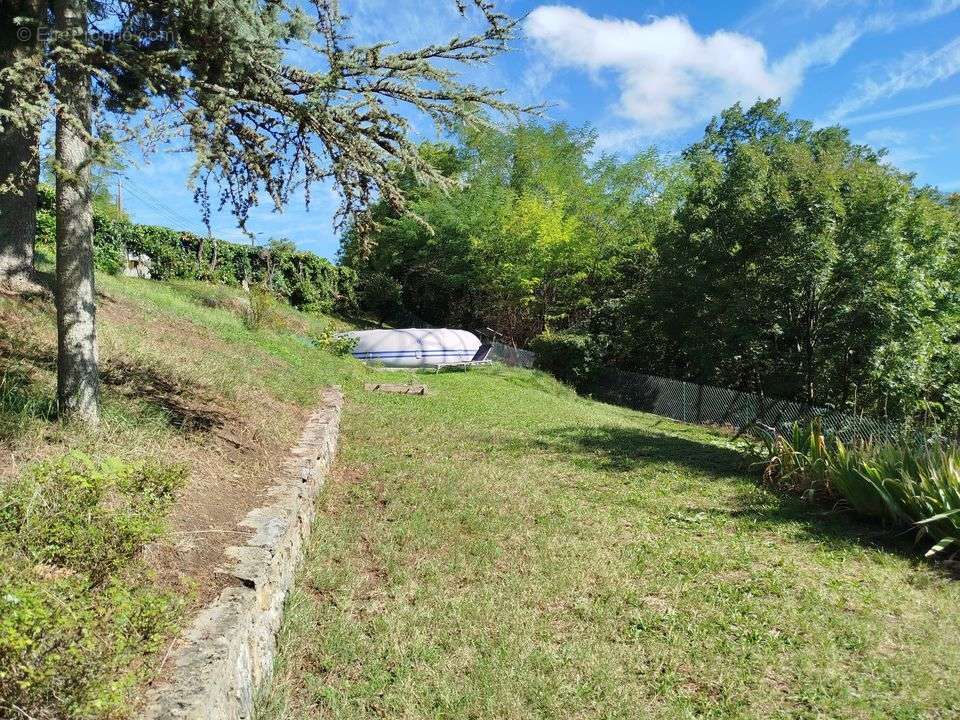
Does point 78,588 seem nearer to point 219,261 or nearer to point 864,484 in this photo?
point 864,484

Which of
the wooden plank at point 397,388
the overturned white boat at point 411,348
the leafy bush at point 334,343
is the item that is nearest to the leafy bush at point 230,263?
the leafy bush at point 334,343

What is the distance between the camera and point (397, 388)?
44.9ft

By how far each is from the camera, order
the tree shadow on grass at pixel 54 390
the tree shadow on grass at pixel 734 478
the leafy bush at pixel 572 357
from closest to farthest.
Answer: the tree shadow on grass at pixel 54 390 → the tree shadow on grass at pixel 734 478 → the leafy bush at pixel 572 357

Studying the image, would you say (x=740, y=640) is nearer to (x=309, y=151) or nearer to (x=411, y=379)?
(x=309, y=151)

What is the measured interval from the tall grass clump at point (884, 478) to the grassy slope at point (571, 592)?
298 millimetres

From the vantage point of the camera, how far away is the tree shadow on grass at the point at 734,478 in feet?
18.5

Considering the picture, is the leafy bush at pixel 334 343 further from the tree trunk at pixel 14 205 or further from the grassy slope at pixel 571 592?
the tree trunk at pixel 14 205

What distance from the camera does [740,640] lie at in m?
3.74

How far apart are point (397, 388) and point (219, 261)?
12512 mm

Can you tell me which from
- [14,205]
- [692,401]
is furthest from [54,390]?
[692,401]

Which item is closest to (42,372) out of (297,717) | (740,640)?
(297,717)

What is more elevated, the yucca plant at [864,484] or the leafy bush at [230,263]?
the leafy bush at [230,263]

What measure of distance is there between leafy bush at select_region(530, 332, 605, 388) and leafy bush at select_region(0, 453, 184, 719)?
66.2ft

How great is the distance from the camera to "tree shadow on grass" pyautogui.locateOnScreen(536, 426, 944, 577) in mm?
5648
